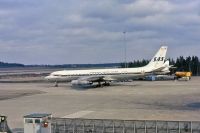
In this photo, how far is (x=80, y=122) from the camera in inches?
1089

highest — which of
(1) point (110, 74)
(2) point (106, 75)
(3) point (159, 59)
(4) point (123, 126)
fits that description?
(3) point (159, 59)

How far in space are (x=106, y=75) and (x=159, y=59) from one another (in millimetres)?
13553

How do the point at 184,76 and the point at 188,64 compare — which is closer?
the point at 184,76

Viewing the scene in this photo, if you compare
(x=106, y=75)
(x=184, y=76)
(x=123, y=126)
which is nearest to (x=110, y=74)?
(x=106, y=75)

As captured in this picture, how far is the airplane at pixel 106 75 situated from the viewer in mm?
82375

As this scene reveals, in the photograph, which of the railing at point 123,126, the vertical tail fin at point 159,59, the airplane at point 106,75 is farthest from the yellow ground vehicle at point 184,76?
the railing at point 123,126

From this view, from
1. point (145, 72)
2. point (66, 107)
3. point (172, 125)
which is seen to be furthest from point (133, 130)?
point (145, 72)

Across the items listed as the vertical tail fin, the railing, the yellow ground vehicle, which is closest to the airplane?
the vertical tail fin

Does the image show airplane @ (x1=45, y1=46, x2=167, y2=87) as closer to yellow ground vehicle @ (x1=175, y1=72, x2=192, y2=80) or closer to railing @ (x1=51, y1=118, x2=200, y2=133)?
yellow ground vehicle @ (x1=175, y1=72, x2=192, y2=80)

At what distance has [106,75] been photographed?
84188 millimetres

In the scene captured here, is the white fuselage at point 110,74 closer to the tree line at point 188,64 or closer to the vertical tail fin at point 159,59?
the vertical tail fin at point 159,59

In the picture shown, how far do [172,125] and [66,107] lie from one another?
915 inches

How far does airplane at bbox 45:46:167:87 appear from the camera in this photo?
8238cm

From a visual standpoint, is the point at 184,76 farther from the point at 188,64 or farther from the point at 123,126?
the point at 123,126
